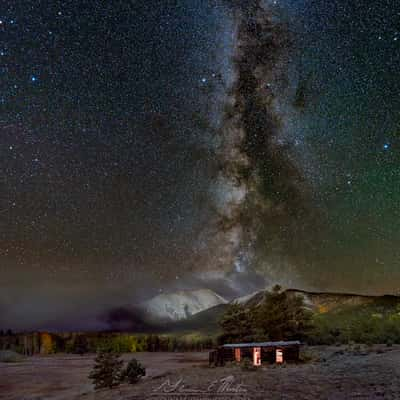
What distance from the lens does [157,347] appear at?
69.3 m

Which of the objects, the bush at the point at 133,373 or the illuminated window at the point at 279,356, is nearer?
the bush at the point at 133,373

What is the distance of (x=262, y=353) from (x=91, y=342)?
58937mm

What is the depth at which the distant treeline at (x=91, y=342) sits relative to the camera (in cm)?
6662

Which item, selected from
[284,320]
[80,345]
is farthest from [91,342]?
[284,320]

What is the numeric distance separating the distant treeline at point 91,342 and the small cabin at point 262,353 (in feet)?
116

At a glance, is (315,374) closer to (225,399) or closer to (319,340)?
(225,399)

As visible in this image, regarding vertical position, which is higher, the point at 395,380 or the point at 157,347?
the point at 395,380

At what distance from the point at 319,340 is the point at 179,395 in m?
26.0

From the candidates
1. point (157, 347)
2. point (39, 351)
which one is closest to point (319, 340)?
point (157, 347)

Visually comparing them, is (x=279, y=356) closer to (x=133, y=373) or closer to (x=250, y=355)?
(x=250, y=355)
